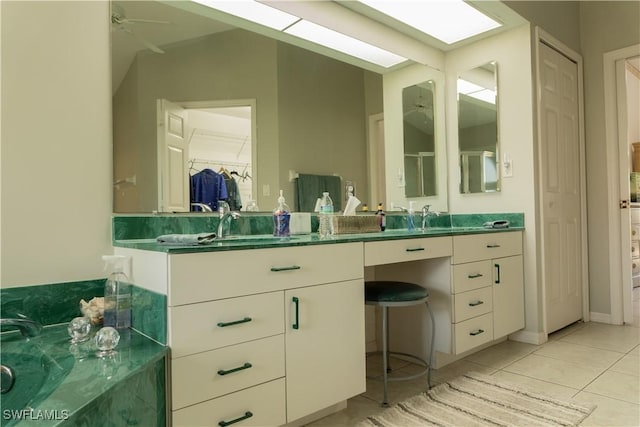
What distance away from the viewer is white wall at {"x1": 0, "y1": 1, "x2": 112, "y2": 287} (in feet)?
4.61

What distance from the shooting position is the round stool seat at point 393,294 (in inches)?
71.9

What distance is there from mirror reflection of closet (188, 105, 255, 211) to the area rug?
124cm

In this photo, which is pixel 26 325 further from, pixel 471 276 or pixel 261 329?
pixel 471 276

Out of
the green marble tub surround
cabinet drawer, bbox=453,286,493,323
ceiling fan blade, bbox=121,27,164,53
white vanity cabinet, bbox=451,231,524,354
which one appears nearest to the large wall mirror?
ceiling fan blade, bbox=121,27,164,53

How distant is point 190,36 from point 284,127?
0.65 metres

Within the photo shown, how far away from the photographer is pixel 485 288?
2357mm

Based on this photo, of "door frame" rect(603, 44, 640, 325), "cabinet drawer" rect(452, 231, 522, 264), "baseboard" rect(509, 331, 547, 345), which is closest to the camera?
"cabinet drawer" rect(452, 231, 522, 264)

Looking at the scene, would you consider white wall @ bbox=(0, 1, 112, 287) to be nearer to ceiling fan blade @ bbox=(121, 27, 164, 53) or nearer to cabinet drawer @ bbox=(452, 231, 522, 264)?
ceiling fan blade @ bbox=(121, 27, 164, 53)

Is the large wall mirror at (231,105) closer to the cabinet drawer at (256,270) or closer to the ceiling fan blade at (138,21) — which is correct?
the ceiling fan blade at (138,21)

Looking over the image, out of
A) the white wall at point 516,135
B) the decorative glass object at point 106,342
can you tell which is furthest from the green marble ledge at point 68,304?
the white wall at point 516,135

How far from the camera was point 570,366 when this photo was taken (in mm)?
2268

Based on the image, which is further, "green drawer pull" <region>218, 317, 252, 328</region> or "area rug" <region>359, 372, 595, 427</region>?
"area rug" <region>359, 372, 595, 427</region>

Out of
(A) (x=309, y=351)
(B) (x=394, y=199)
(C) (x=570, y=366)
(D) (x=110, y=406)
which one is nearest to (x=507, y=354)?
(C) (x=570, y=366)

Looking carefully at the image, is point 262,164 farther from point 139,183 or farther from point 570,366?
point 570,366
